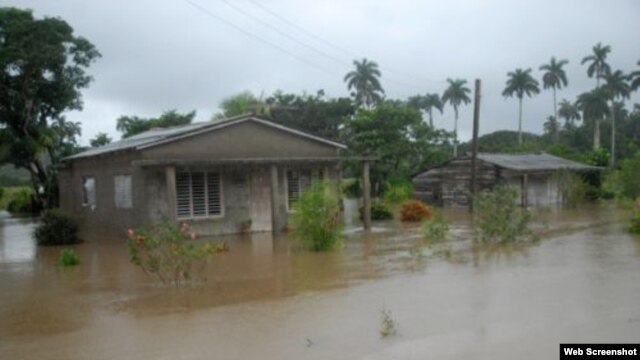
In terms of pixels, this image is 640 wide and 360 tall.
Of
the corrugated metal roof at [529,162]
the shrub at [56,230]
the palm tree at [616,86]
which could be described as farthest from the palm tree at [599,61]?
the shrub at [56,230]

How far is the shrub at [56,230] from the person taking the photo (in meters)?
22.4

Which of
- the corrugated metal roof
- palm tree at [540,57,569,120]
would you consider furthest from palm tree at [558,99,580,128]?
the corrugated metal roof

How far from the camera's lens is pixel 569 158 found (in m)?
47.1

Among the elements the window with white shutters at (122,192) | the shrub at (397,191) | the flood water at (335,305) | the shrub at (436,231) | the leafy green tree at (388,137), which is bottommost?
the flood water at (335,305)

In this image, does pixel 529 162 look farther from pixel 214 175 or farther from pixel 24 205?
pixel 24 205

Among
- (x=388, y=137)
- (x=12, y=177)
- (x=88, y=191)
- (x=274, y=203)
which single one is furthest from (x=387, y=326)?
(x=12, y=177)

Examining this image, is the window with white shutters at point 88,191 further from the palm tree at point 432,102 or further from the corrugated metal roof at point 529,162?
the palm tree at point 432,102

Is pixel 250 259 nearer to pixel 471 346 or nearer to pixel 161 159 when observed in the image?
pixel 161 159

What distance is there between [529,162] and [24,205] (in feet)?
109

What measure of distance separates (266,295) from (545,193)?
30.7 metres

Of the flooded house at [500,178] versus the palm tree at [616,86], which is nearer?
the flooded house at [500,178]

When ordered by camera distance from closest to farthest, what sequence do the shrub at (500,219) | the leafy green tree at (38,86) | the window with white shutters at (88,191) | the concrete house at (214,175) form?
the shrub at (500,219) < the concrete house at (214,175) < the window with white shutters at (88,191) < the leafy green tree at (38,86)

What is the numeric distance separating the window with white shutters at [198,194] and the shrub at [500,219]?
9.29 metres

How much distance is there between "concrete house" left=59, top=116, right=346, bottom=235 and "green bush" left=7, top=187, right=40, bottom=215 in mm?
21534
